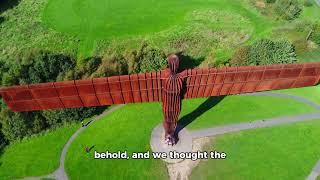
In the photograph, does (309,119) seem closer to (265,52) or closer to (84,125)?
(265,52)

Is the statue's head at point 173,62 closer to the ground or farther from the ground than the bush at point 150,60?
farther from the ground

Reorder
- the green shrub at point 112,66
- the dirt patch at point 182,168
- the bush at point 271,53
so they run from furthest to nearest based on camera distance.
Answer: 1. the bush at point 271,53
2. the green shrub at point 112,66
3. the dirt patch at point 182,168

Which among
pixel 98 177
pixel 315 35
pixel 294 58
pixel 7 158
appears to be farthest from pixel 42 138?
pixel 315 35

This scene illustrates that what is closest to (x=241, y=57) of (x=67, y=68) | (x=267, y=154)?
(x=267, y=154)

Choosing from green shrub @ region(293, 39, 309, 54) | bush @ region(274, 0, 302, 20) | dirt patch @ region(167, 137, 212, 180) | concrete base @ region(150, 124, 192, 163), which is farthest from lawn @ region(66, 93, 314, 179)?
bush @ region(274, 0, 302, 20)

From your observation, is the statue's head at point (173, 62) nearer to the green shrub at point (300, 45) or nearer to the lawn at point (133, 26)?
the lawn at point (133, 26)

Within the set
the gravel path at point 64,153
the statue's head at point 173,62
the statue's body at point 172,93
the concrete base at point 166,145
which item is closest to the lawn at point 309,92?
the concrete base at point 166,145
